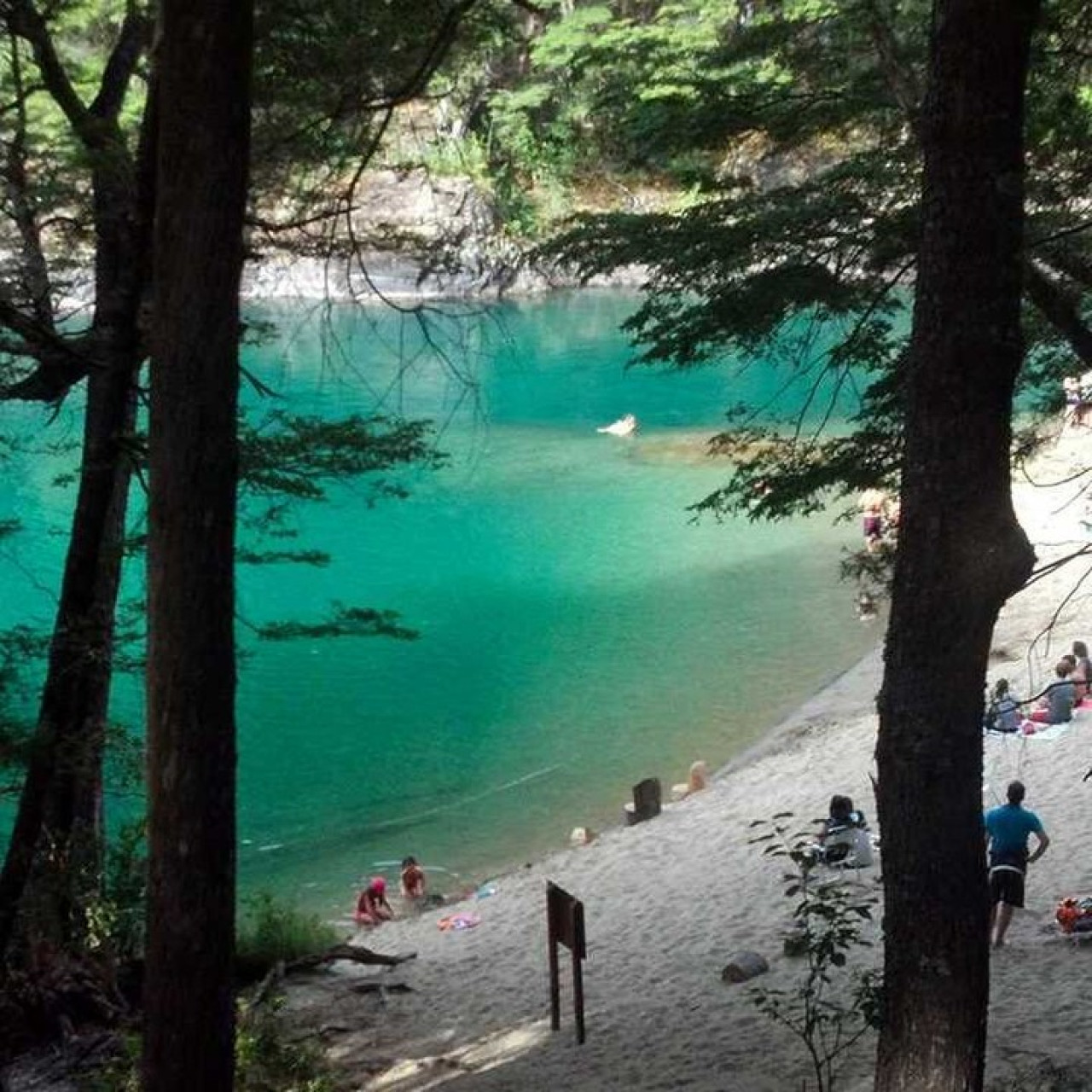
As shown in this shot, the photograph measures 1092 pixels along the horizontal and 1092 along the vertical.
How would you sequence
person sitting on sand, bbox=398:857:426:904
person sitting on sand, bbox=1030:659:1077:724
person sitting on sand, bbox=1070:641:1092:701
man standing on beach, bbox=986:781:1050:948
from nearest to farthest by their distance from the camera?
man standing on beach, bbox=986:781:1050:948 → person sitting on sand, bbox=398:857:426:904 → person sitting on sand, bbox=1030:659:1077:724 → person sitting on sand, bbox=1070:641:1092:701

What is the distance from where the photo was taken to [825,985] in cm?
717

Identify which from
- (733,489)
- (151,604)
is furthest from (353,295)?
(733,489)

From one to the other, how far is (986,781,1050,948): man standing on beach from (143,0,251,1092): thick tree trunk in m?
4.64

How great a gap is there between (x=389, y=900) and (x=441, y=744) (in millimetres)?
3650

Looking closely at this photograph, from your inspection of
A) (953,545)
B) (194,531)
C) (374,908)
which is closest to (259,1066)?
(194,531)

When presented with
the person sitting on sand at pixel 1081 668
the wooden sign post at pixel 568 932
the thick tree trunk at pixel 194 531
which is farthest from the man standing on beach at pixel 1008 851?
the person sitting on sand at pixel 1081 668

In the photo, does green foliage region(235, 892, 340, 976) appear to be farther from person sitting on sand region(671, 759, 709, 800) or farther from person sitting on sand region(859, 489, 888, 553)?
person sitting on sand region(859, 489, 888, 553)

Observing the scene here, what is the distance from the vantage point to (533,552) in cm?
2194

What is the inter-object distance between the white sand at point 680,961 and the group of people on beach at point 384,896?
0.43m

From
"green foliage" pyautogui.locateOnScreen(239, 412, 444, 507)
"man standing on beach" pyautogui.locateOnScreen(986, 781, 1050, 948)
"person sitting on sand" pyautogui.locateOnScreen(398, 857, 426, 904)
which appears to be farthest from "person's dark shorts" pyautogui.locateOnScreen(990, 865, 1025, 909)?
"person sitting on sand" pyautogui.locateOnScreen(398, 857, 426, 904)

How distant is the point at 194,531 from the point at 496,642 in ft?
47.7

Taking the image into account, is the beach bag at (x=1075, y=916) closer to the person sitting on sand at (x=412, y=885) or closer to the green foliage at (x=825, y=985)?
the green foliage at (x=825, y=985)

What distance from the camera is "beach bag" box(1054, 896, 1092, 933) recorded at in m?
7.77

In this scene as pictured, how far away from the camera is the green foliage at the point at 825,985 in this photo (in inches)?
172
